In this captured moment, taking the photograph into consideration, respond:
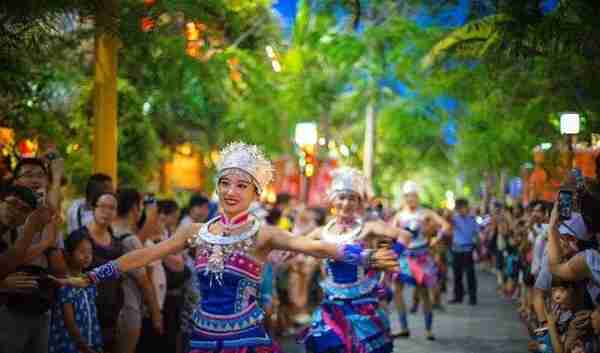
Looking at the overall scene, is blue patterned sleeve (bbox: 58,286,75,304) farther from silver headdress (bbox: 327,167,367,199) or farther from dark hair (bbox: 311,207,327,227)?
dark hair (bbox: 311,207,327,227)

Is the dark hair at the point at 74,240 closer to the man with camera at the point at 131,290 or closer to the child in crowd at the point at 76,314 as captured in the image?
the child in crowd at the point at 76,314

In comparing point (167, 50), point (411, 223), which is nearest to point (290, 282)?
point (411, 223)

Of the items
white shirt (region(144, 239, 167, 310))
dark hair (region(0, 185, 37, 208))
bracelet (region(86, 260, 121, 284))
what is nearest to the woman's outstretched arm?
bracelet (region(86, 260, 121, 284))

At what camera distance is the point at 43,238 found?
7684mm

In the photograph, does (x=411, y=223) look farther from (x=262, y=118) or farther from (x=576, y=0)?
(x=262, y=118)

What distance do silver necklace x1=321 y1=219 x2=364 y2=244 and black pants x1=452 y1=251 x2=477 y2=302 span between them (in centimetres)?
996

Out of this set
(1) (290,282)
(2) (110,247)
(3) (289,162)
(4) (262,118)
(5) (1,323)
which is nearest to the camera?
(5) (1,323)

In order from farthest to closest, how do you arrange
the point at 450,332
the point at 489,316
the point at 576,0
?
the point at 489,316, the point at 450,332, the point at 576,0

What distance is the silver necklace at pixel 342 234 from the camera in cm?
1057

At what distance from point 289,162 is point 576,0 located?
120 ft

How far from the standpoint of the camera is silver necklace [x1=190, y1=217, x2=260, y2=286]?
6.99 m

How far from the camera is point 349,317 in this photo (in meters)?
9.92

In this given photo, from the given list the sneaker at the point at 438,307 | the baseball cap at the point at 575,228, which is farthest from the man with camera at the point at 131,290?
the sneaker at the point at 438,307

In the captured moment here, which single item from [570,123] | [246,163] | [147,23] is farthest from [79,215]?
[570,123]
